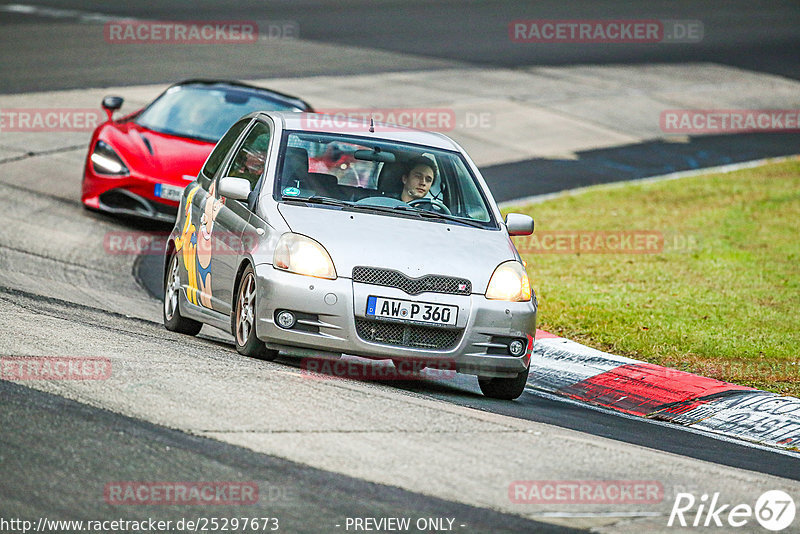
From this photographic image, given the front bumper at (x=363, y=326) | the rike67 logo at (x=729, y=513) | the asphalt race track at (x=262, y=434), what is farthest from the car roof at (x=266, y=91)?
the rike67 logo at (x=729, y=513)

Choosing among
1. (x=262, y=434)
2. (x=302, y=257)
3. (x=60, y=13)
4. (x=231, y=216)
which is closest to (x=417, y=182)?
(x=231, y=216)

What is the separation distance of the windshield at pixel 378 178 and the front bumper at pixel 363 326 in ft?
2.90

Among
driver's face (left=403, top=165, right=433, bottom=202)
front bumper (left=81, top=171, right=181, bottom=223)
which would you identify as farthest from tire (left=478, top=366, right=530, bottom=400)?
front bumper (left=81, top=171, right=181, bottom=223)

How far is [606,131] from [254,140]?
14.6 metres

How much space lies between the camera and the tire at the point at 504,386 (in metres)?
8.23

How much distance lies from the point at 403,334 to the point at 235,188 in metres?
1.59

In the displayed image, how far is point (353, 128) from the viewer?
898 cm

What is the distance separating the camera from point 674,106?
82.6 ft

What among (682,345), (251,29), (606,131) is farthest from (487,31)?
(682,345)

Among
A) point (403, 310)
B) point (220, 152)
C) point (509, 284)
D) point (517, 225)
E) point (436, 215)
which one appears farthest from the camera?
point (220, 152)

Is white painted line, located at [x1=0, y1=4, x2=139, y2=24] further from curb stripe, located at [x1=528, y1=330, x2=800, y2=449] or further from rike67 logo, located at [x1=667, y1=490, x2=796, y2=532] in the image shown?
rike67 logo, located at [x1=667, y1=490, x2=796, y2=532]

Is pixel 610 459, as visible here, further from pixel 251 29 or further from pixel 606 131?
pixel 251 29

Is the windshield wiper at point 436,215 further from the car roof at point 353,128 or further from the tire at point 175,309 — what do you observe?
the tire at point 175,309

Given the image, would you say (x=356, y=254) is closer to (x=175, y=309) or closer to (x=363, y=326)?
(x=363, y=326)
